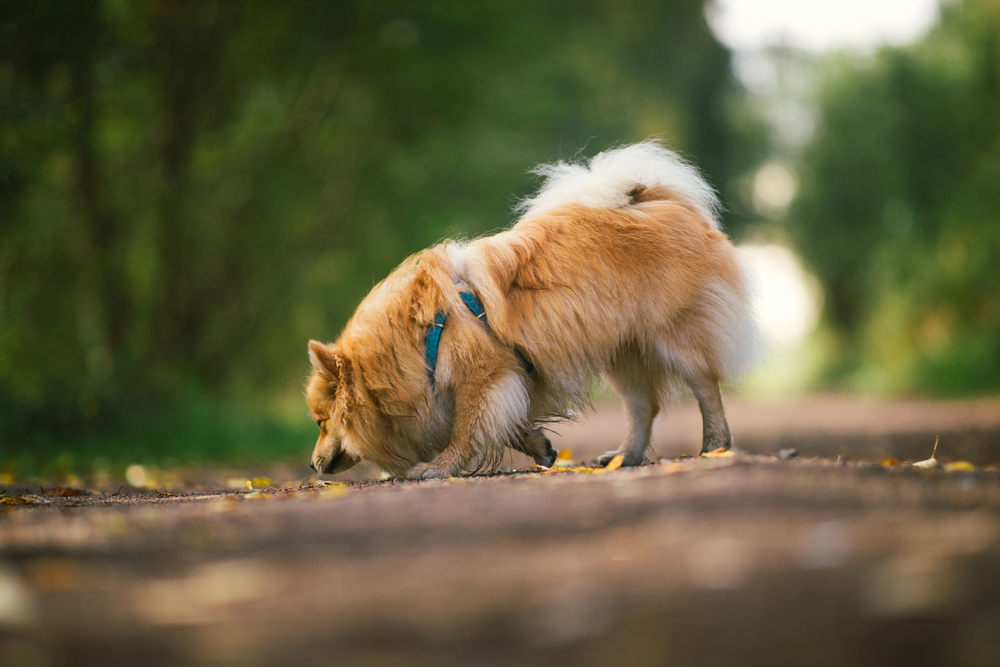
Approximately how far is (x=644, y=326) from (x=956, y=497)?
218cm

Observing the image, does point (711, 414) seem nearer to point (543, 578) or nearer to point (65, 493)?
point (543, 578)

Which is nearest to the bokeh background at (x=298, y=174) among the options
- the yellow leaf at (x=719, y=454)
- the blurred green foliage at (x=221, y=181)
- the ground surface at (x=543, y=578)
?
the blurred green foliage at (x=221, y=181)

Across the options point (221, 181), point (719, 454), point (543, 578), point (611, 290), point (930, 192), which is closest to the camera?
point (543, 578)

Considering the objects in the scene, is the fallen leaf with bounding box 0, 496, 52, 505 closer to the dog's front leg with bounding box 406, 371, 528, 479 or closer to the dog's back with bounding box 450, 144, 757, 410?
the dog's front leg with bounding box 406, 371, 528, 479

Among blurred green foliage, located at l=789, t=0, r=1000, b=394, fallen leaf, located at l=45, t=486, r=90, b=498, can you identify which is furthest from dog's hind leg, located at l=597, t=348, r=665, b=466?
blurred green foliage, located at l=789, t=0, r=1000, b=394

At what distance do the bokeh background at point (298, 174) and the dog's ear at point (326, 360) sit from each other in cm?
264

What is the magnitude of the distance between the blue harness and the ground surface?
152 centimetres

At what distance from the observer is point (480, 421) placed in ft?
14.1

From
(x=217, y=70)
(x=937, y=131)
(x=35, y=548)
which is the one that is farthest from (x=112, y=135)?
(x=937, y=131)

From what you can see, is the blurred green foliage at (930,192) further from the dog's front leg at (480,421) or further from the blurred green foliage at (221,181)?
the dog's front leg at (480,421)

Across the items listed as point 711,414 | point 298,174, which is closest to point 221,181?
point 298,174

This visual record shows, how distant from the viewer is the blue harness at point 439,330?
4.37 m

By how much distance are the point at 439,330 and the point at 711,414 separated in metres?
1.64

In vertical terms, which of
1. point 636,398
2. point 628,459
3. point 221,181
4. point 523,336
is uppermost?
point 221,181
